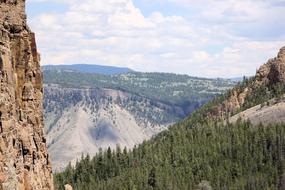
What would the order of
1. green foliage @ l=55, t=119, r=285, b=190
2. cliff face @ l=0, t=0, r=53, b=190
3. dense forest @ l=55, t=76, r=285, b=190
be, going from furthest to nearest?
green foliage @ l=55, t=119, r=285, b=190 < dense forest @ l=55, t=76, r=285, b=190 < cliff face @ l=0, t=0, r=53, b=190

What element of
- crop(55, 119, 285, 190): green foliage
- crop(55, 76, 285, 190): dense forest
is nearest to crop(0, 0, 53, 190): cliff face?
crop(55, 119, 285, 190): green foliage

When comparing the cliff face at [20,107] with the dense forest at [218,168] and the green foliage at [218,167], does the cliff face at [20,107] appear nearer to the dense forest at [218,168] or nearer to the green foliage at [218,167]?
the green foliage at [218,167]

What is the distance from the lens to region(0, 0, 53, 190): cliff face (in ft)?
135

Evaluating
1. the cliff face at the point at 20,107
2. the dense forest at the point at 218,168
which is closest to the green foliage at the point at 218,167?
the dense forest at the point at 218,168

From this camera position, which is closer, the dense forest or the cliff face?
the cliff face

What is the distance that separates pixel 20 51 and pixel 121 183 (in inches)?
5077

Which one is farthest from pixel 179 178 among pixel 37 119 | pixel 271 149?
pixel 37 119

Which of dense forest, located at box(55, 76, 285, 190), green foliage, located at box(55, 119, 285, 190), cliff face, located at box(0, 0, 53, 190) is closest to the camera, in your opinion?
cliff face, located at box(0, 0, 53, 190)

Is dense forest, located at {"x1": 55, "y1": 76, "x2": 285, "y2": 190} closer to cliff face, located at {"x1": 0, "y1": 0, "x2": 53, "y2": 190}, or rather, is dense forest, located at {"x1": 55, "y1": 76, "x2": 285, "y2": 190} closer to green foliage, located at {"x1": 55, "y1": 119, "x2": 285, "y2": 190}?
green foliage, located at {"x1": 55, "y1": 119, "x2": 285, "y2": 190}

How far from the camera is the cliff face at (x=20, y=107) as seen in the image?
41156mm

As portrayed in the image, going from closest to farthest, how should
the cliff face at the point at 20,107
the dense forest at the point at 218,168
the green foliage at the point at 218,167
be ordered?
the cliff face at the point at 20,107, the dense forest at the point at 218,168, the green foliage at the point at 218,167

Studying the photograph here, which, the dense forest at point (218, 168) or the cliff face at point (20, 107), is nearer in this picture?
the cliff face at point (20, 107)

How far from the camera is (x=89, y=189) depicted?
176 meters

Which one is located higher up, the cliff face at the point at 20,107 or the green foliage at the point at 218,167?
the cliff face at the point at 20,107
